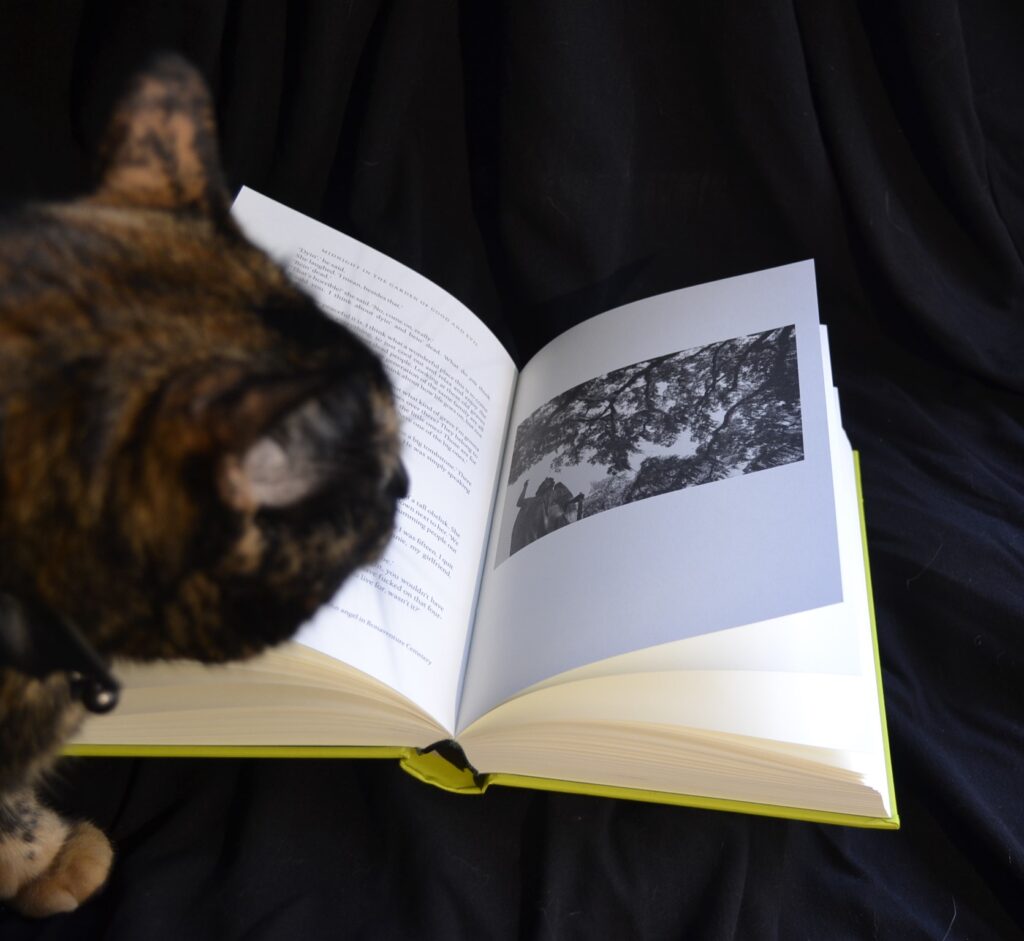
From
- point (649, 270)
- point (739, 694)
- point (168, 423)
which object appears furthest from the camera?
point (649, 270)

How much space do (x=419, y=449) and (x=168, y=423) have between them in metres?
0.38

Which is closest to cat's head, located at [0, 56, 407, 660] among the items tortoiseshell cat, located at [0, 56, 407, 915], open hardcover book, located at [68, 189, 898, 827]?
tortoiseshell cat, located at [0, 56, 407, 915]

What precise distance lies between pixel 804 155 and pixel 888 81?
12 cm

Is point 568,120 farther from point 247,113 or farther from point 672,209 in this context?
point 247,113

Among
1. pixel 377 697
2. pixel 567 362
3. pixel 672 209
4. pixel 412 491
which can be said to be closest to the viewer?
pixel 377 697

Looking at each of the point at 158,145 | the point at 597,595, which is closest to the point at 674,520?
the point at 597,595

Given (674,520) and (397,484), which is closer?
(397,484)

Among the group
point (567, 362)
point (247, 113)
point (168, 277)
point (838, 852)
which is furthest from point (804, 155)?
point (168, 277)

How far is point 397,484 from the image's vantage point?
0.55 m

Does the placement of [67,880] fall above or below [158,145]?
below

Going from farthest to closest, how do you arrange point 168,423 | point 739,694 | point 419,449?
point 419,449
point 739,694
point 168,423

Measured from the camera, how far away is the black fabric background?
0.71 m

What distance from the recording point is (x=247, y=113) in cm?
104

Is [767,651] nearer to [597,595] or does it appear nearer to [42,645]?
[597,595]
